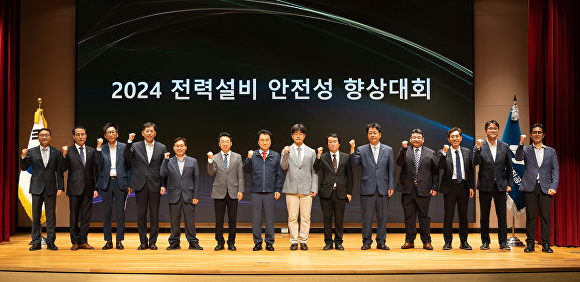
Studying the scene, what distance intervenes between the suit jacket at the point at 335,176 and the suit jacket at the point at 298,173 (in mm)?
102

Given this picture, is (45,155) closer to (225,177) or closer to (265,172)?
(225,177)

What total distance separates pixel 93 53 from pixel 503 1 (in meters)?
6.26

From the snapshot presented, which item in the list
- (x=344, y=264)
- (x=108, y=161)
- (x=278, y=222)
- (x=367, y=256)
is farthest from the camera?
(x=278, y=222)

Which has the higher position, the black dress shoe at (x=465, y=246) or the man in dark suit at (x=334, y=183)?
the man in dark suit at (x=334, y=183)

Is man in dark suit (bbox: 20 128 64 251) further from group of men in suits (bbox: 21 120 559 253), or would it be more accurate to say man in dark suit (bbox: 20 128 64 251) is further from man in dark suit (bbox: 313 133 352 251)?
man in dark suit (bbox: 313 133 352 251)

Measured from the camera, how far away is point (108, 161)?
6.30 meters

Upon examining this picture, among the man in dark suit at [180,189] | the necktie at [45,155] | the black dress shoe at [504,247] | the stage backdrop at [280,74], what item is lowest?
the black dress shoe at [504,247]

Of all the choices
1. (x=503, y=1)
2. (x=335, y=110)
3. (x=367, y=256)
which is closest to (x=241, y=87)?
(x=335, y=110)

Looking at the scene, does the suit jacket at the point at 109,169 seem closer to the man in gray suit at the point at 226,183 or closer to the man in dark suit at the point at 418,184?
the man in gray suit at the point at 226,183

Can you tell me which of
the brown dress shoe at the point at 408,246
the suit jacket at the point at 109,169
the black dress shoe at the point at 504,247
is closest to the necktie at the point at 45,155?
the suit jacket at the point at 109,169

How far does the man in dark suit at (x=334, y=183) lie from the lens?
623 centimetres

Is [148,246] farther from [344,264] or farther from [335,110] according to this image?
[335,110]

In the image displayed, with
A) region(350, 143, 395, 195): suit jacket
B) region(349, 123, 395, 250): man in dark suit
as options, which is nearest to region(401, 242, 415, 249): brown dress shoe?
region(349, 123, 395, 250): man in dark suit

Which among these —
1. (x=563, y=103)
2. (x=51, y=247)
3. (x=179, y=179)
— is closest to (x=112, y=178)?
(x=179, y=179)
